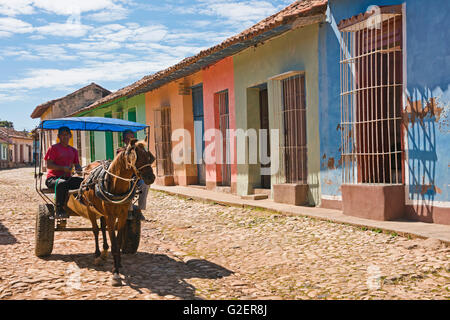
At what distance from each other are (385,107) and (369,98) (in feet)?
0.99

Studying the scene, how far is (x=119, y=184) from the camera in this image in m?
4.64

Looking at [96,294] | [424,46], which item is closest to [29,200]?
[96,294]

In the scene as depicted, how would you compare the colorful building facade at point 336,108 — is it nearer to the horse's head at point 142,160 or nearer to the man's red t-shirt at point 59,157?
the horse's head at point 142,160

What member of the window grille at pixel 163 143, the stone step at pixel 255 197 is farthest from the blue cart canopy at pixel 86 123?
the window grille at pixel 163 143

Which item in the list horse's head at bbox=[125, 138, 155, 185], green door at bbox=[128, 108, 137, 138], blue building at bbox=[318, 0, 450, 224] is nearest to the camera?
horse's head at bbox=[125, 138, 155, 185]

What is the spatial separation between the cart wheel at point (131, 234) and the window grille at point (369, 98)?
11.7ft

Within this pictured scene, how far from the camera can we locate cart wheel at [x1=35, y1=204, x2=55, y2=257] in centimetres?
520

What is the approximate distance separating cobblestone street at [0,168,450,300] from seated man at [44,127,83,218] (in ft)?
2.30

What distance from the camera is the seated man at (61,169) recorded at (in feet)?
18.0

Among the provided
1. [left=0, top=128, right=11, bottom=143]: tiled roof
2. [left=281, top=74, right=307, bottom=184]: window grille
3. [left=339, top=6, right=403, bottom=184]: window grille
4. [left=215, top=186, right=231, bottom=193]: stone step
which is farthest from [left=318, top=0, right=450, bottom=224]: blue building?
[left=0, top=128, right=11, bottom=143]: tiled roof

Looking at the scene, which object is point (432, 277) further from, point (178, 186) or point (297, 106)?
point (178, 186)

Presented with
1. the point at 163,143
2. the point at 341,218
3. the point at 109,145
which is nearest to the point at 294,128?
the point at 341,218

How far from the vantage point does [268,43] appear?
31.9ft

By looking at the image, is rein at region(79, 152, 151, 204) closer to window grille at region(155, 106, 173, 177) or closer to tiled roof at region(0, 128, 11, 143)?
window grille at region(155, 106, 173, 177)
